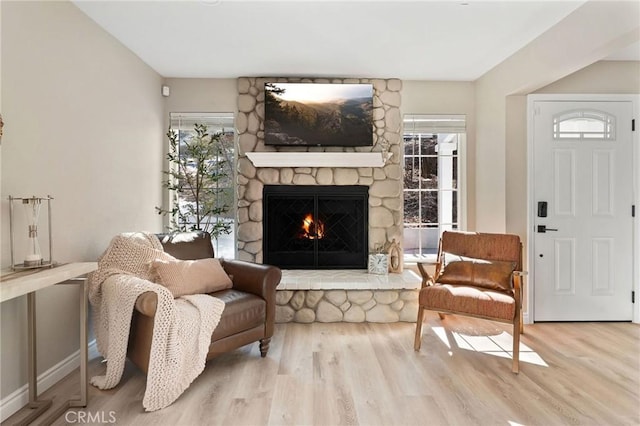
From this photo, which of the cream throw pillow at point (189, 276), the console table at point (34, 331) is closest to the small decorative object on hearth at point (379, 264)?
the cream throw pillow at point (189, 276)

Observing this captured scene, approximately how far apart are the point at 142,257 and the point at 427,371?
2.19 metres

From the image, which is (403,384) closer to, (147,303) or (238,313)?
(238,313)

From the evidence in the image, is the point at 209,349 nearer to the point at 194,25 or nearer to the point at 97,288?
the point at 97,288

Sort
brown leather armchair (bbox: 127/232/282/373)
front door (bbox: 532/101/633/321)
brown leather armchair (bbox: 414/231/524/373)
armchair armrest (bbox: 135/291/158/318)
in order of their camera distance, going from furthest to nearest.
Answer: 1. front door (bbox: 532/101/633/321)
2. brown leather armchair (bbox: 414/231/524/373)
3. brown leather armchair (bbox: 127/232/282/373)
4. armchair armrest (bbox: 135/291/158/318)

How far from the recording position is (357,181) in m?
4.07

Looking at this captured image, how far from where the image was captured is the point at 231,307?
2516 millimetres

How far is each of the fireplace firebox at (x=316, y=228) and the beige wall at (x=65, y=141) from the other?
140 cm

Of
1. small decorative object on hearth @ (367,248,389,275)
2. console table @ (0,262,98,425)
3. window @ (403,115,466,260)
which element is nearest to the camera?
console table @ (0,262,98,425)

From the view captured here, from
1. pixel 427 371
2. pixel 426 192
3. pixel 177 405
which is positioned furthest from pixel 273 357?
pixel 426 192

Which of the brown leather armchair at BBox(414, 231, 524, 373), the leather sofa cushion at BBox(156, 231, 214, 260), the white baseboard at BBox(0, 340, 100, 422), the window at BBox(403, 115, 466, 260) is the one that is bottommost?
the white baseboard at BBox(0, 340, 100, 422)

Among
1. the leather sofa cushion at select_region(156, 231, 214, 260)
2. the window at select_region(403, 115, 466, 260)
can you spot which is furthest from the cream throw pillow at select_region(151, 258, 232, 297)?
the window at select_region(403, 115, 466, 260)

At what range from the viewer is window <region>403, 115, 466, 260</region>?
4246mm

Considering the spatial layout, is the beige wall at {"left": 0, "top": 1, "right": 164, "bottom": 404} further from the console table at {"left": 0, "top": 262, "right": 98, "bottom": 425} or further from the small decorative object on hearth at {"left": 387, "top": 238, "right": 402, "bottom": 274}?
the small decorative object on hearth at {"left": 387, "top": 238, "right": 402, "bottom": 274}

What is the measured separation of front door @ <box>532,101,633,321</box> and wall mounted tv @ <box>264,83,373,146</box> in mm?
1710
